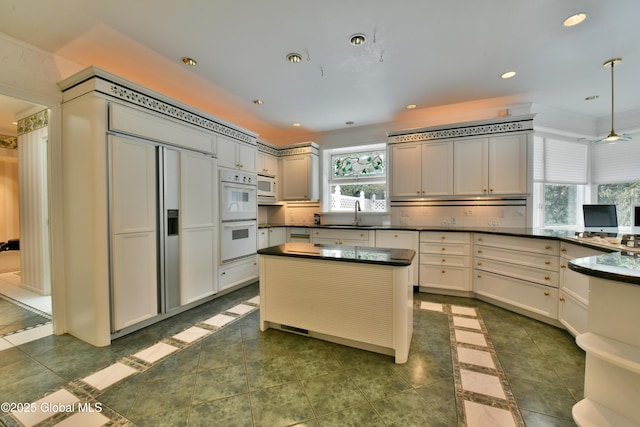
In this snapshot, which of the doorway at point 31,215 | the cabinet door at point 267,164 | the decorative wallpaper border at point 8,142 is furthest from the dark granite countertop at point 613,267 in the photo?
the decorative wallpaper border at point 8,142

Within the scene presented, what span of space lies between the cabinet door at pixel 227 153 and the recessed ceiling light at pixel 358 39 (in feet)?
6.69

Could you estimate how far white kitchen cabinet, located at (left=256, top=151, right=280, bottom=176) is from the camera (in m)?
4.52

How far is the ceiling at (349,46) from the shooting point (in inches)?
73.7

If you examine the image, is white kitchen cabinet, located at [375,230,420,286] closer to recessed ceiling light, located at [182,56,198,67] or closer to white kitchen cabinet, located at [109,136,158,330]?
white kitchen cabinet, located at [109,136,158,330]

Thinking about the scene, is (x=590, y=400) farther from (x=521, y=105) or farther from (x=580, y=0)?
(x=521, y=105)

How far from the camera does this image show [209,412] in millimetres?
1468

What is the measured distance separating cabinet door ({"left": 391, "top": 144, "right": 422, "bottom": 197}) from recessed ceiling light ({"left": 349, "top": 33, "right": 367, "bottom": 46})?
7.01ft

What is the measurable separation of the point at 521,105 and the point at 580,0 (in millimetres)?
2102

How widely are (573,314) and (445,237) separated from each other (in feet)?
4.79

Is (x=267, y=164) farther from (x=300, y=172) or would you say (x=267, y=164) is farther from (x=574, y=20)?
(x=574, y=20)

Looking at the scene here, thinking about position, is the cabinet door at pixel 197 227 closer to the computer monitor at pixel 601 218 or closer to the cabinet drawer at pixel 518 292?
the cabinet drawer at pixel 518 292

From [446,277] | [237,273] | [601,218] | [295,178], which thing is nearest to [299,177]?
[295,178]

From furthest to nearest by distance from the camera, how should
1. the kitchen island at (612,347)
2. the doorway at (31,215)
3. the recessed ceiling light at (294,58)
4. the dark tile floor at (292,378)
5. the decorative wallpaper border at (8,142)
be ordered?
the decorative wallpaper border at (8,142) < the doorway at (31,215) < the recessed ceiling light at (294,58) < the dark tile floor at (292,378) < the kitchen island at (612,347)

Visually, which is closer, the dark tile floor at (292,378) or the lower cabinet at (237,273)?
the dark tile floor at (292,378)
